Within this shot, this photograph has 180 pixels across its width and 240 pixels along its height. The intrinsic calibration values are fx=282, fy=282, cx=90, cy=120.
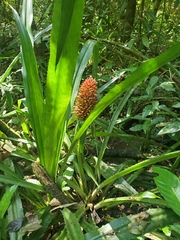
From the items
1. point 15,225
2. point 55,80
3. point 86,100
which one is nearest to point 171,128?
point 86,100

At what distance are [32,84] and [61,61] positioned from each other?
0.42ft

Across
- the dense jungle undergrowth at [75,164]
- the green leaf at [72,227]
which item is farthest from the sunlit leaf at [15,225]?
the green leaf at [72,227]

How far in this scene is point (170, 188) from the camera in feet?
1.69

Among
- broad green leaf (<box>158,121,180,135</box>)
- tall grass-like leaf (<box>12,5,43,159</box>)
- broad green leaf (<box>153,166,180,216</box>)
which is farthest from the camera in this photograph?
broad green leaf (<box>158,121,180,135</box>)

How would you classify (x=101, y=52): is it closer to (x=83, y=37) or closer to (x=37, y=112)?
(x=83, y=37)

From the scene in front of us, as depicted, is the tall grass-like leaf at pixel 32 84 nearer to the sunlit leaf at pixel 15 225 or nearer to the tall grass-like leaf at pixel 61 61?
the tall grass-like leaf at pixel 61 61

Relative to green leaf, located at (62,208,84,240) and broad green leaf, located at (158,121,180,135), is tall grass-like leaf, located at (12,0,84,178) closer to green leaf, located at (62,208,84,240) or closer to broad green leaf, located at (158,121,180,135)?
green leaf, located at (62,208,84,240)

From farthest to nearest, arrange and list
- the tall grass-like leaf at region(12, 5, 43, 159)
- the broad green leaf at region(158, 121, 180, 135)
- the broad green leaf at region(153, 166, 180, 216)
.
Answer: the broad green leaf at region(158, 121, 180, 135), the tall grass-like leaf at region(12, 5, 43, 159), the broad green leaf at region(153, 166, 180, 216)

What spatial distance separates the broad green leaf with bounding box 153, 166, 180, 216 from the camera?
50cm

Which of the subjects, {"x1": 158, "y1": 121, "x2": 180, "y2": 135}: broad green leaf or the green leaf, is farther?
{"x1": 158, "y1": 121, "x2": 180, "y2": 135}: broad green leaf

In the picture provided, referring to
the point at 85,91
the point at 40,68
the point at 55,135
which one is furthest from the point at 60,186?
the point at 40,68

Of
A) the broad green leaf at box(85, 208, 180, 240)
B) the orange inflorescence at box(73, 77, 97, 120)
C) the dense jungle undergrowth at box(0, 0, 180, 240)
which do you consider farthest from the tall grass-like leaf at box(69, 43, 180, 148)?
the broad green leaf at box(85, 208, 180, 240)

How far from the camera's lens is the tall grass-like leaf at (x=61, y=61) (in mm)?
541

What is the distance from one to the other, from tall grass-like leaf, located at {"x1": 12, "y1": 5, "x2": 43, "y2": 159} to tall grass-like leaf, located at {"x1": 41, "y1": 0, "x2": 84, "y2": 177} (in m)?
0.05
